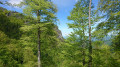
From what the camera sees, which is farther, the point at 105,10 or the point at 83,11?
the point at 83,11

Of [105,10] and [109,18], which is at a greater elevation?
[105,10]

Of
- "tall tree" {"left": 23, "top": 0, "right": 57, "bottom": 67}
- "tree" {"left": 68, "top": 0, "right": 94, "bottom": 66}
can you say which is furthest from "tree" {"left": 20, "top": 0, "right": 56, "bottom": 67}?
"tree" {"left": 68, "top": 0, "right": 94, "bottom": 66}

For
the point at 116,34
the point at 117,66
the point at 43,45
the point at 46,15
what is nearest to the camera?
the point at 116,34

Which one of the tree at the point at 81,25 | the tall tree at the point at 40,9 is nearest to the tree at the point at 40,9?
the tall tree at the point at 40,9

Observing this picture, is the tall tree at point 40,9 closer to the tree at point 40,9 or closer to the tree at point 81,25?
the tree at point 40,9

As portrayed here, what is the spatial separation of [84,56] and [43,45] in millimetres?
4854

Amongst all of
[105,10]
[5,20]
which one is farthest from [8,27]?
[105,10]

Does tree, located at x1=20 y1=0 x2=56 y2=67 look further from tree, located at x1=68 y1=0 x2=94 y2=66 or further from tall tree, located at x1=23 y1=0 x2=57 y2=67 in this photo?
tree, located at x1=68 y1=0 x2=94 y2=66

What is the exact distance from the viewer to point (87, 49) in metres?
6.27

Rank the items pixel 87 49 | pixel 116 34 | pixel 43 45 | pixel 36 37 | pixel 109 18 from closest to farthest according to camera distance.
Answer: pixel 116 34, pixel 109 18, pixel 87 49, pixel 36 37, pixel 43 45

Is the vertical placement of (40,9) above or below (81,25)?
above

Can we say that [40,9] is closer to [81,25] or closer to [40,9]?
[40,9]

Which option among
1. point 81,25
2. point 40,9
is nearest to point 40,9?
point 40,9

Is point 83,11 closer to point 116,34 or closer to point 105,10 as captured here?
point 105,10
